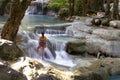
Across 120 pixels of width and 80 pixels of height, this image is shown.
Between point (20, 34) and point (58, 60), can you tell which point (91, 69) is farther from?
point (20, 34)

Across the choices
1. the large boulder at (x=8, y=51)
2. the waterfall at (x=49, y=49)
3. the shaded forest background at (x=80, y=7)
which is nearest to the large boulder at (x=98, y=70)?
the waterfall at (x=49, y=49)

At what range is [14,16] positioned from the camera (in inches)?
515

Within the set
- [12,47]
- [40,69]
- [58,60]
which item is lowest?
[58,60]

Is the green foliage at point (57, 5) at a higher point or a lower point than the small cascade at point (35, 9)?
higher

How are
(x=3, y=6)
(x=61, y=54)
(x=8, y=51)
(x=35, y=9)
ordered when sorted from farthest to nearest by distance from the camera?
1. (x=35, y=9)
2. (x=3, y=6)
3. (x=61, y=54)
4. (x=8, y=51)

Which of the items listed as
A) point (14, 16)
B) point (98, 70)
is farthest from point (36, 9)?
point (98, 70)

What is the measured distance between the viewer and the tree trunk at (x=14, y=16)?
13.0 meters

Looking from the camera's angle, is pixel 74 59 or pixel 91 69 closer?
pixel 91 69

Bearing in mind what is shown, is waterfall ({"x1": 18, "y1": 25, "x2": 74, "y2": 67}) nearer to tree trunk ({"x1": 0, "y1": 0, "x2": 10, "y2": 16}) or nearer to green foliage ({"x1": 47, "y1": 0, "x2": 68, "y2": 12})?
tree trunk ({"x1": 0, "y1": 0, "x2": 10, "y2": 16})

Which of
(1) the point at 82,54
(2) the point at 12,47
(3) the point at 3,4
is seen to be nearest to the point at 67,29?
(1) the point at 82,54

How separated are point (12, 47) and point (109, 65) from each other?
4778 mm

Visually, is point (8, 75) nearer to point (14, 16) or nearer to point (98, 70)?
point (98, 70)

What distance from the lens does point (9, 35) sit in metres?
13.3

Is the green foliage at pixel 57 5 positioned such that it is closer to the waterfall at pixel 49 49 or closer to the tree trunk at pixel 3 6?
the tree trunk at pixel 3 6
